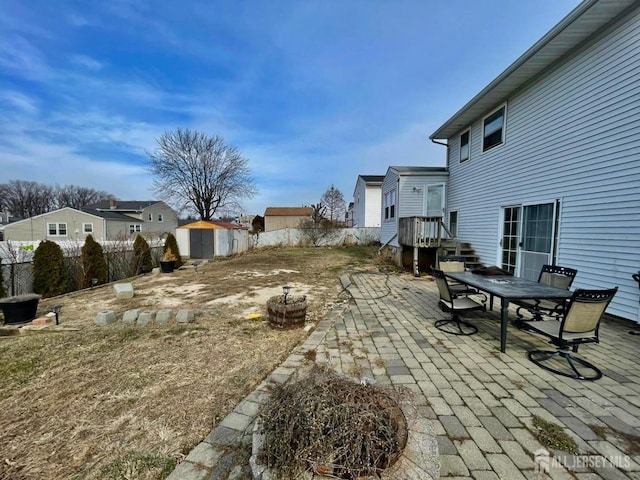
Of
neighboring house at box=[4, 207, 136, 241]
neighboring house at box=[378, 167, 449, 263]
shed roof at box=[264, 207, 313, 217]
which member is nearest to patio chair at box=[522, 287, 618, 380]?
neighboring house at box=[378, 167, 449, 263]

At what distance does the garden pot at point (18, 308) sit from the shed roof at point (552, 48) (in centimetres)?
1044

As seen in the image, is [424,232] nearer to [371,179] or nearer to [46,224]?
[371,179]

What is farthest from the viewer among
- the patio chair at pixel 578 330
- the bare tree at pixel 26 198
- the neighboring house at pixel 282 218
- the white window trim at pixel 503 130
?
the bare tree at pixel 26 198

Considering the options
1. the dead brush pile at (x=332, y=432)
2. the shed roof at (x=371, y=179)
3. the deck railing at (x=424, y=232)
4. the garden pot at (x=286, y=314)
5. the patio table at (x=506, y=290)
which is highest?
the shed roof at (x=371, y=179)

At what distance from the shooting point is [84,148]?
2069cm

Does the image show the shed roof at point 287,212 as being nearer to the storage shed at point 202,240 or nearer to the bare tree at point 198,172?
the bare tree at point 198,172

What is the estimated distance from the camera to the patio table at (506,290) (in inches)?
117

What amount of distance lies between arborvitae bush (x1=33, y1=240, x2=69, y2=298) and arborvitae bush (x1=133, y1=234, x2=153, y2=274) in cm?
278

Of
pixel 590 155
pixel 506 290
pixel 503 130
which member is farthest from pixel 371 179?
pixel 506 290

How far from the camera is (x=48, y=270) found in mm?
6328

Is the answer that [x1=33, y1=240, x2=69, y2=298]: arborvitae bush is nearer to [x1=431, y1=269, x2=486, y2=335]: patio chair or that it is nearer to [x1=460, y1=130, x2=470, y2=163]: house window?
[x1=431, y1=269, x2=486, y2=335]: patio chair

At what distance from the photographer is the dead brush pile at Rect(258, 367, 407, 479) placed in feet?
3.49

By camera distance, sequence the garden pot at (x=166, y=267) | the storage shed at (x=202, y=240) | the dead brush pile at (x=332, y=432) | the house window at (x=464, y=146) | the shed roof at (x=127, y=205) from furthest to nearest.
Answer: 1. the shed roof at (x=127, y=205)
2. the storage shed at (x=202, y=240)
3. the garden pot at (x=166, y=267)
4. the house window at (x=464, y=146)
5. the dead brush pile at (x=332, y=432)

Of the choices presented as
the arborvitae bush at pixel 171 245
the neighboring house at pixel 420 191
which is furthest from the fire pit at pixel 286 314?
the arborvitae bush at pixel 171 245
